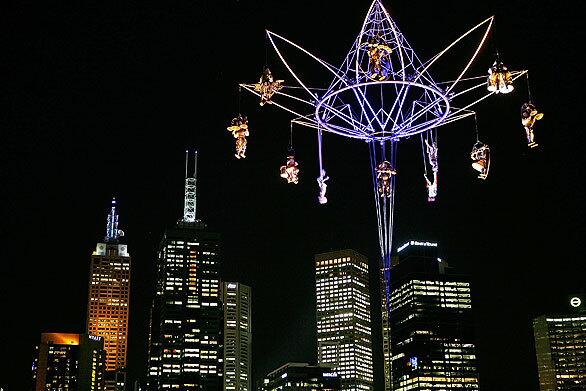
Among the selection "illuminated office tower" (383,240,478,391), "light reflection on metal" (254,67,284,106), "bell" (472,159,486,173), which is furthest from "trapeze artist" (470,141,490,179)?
"illuminated office tower" (383,240,478,391)

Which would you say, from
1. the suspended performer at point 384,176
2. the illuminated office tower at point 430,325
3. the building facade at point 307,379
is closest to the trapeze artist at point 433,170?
the suspended performer at point 384,176

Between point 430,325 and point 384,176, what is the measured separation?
143 meters

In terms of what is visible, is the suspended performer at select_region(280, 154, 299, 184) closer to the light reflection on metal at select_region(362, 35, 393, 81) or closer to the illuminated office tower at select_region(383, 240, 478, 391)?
the light reflection on metal at select_region(362, 35, 393, 81)

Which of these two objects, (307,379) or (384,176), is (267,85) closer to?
(384,176)

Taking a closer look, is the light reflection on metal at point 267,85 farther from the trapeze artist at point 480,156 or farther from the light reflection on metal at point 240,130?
the trapeze artist at point 480,156

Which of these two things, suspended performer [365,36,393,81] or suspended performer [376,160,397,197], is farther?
suspended performer [376,160,397,197]

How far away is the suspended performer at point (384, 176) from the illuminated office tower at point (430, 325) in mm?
134619

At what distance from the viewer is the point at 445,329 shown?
165250mm

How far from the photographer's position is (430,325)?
162 m

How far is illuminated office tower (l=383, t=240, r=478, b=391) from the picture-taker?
6265 inches

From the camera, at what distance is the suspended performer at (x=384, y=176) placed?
2306 cm

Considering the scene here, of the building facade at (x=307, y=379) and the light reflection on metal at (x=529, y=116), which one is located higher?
the building facade at (x=307, y=379)

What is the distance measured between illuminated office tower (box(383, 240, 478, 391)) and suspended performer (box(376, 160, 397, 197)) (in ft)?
442

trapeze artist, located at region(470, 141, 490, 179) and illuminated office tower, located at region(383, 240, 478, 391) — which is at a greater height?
illuminated office tower, located at region(383, 240, 478, 391)
